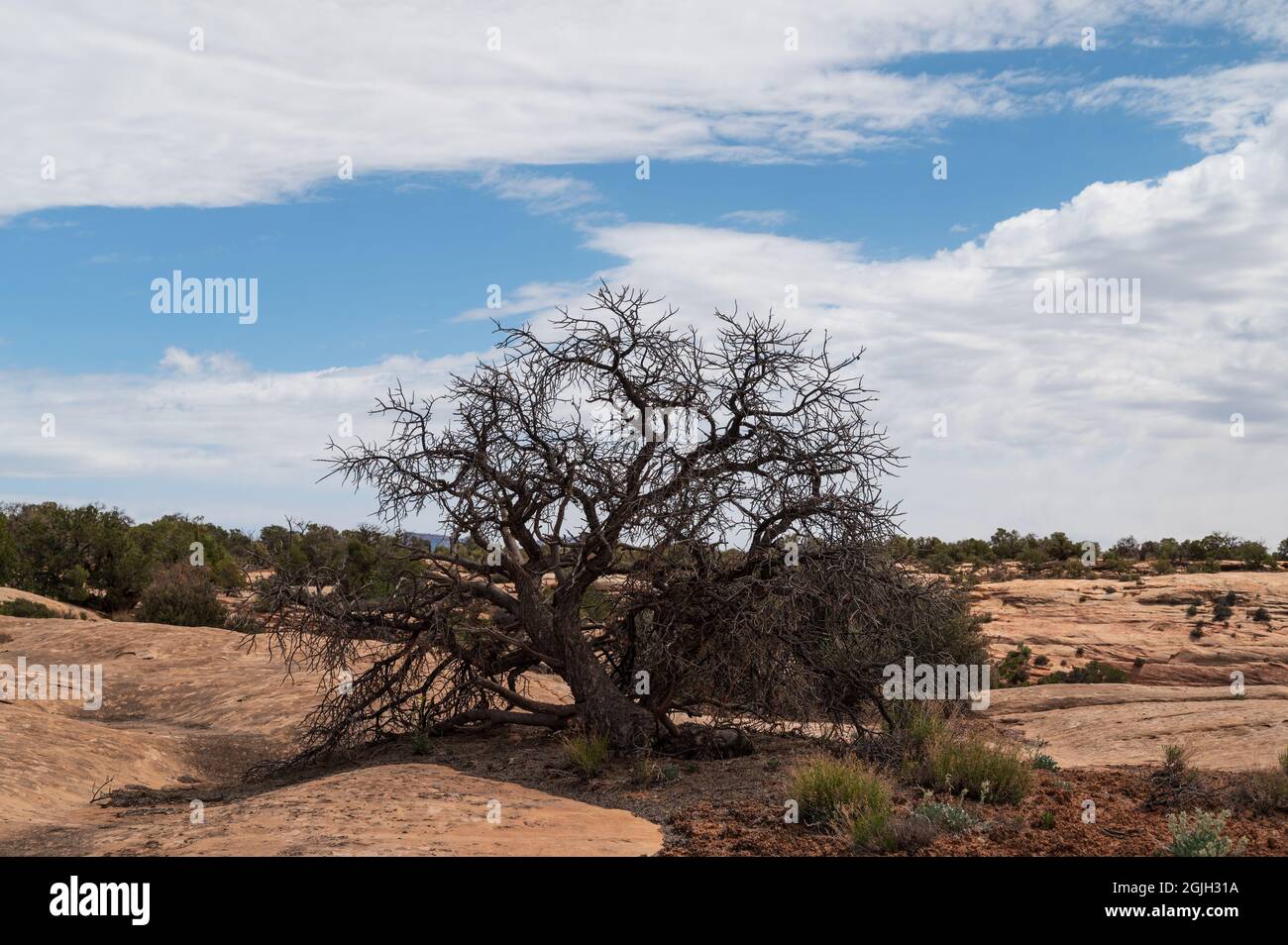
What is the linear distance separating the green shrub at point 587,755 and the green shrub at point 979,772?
3349 mm

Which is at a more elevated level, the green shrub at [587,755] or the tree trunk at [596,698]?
the tree trunk at [596,698]

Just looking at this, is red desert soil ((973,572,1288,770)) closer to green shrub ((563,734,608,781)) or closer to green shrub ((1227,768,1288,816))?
green shrub ((1227,768,1288,816))

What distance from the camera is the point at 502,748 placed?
13.4 meters

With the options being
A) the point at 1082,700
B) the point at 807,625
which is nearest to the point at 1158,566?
the point at 1082,700

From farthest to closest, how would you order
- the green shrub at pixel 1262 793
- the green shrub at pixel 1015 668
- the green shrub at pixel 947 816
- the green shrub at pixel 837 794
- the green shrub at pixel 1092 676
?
the green shrub at pixel 1015 668, the green shrub at pixel 1092 676, the green shrub at pixel 1262 793, the green shrub at pixel 837 794, the green shrub at pixel 947 816

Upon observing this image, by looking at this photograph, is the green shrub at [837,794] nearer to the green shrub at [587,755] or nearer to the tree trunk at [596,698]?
the green shrub at [587,755]

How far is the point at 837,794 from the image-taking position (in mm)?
9117

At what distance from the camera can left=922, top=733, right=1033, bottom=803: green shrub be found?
33.1ft
